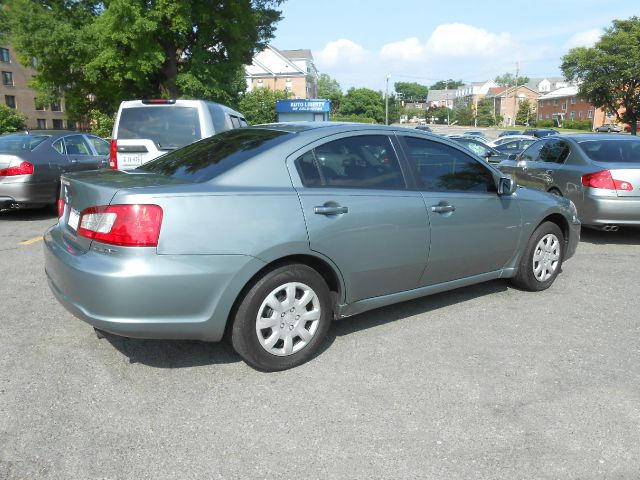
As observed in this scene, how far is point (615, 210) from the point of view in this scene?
6.67 m

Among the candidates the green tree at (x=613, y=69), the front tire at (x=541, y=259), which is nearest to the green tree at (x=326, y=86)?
the green tree at (x=613, y=69)

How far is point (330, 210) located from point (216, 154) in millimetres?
911

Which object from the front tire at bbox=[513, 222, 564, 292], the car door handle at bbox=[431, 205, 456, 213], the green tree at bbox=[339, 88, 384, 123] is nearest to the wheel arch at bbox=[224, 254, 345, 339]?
the car door handle at bbox=[431, 205, 456, 213]

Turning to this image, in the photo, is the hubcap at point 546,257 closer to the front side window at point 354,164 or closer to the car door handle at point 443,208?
the car door handle at point 443,208

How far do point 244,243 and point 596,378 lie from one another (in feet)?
7.70

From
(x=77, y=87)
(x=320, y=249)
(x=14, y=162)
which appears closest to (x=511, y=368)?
(x=320, y=249)

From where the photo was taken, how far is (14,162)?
809cm

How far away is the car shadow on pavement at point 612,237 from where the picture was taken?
7391mm

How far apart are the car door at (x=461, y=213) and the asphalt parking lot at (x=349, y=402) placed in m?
0.46

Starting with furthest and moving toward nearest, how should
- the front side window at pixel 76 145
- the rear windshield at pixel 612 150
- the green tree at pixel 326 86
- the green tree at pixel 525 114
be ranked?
1. the green tree at pixel 326 86
2. the green tree at pixel 525 114
3. the front side window at pixel 76 145
4. the rear windshield at pixel 612 150

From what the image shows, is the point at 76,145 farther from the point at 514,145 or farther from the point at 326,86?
the point at 326,86

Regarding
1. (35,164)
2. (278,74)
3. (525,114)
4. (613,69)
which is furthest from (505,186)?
(525,114)

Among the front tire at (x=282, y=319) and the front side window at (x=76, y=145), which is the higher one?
the front side window at (x=76, y=145)

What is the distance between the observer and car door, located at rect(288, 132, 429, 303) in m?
3.35
